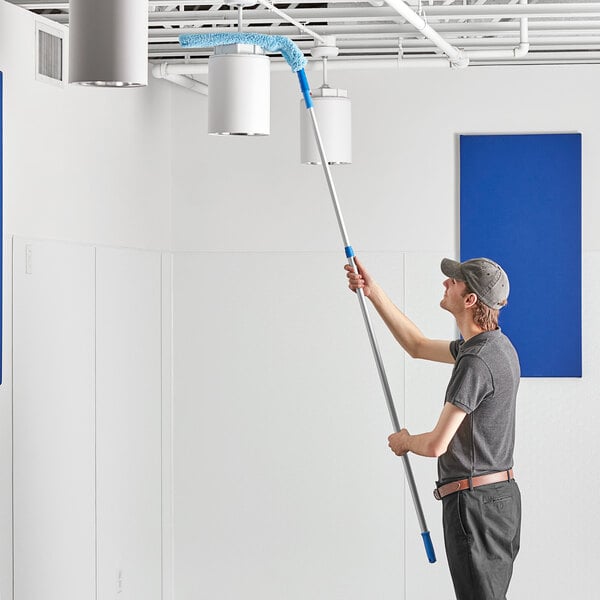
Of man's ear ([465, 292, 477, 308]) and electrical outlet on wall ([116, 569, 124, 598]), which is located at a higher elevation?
man's ear ([465, 292, 477, 308])

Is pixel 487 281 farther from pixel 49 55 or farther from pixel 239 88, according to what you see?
pixel 49 55

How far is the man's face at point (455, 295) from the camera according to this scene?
355 cm

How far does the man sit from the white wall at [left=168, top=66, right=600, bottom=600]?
79.0 inches

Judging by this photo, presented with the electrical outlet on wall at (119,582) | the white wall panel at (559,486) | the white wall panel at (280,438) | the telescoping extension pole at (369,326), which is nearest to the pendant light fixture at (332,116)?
the telescoping extension pole at (369,326)

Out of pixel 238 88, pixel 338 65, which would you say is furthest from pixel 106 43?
pixel 338 65

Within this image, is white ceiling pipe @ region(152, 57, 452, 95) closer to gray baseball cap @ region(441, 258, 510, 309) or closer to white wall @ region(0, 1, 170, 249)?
white wall @ region(0, 1, 170, 249)

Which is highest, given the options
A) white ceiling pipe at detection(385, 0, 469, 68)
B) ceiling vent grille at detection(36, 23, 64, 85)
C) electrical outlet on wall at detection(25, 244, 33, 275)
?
white ceiling pipe at detection(385, 0, 469, 68)

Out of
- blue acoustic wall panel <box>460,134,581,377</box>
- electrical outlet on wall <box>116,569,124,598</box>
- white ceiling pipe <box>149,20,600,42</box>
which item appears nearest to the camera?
white ceiling pipe <box>149,20,600,42</box>

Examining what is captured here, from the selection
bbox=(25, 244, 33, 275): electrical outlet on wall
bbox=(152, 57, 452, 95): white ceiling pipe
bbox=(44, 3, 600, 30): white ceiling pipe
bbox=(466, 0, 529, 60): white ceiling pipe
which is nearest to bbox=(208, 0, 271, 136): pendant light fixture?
bbox=(44, 3, 600, 30): white ceiling pipe

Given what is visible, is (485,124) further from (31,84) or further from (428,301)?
(31,84)

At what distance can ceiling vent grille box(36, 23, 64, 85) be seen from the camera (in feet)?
12.9

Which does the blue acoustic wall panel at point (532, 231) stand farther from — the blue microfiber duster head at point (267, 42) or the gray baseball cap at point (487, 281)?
the blue microfiber duster head at point (267, 42)

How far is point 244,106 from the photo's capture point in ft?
11.4

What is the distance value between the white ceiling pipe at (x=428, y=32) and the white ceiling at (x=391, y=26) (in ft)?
0.20
